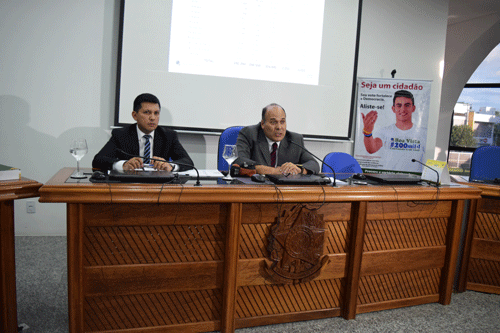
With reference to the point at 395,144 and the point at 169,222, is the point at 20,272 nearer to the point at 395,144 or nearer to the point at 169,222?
the point at 169,222

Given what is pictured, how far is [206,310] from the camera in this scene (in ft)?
5.21

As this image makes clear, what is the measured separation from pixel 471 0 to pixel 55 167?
4.85 metres

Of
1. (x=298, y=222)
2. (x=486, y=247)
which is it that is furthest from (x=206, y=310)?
(x=486, y=247)

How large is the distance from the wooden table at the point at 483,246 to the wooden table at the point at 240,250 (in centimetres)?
33

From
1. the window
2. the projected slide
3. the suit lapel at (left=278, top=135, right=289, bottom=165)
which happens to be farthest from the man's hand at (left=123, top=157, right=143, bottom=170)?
the window

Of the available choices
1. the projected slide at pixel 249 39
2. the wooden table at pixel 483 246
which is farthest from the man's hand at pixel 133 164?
the wooden table at pixel 483 246

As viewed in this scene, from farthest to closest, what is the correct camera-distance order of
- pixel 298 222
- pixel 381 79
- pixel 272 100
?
pixel 381 79 → pixel 272 100 → pixel 298 222

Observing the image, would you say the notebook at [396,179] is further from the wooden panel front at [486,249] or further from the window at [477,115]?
the window at [477,115]

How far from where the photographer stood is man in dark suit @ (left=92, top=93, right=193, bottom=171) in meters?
2.20

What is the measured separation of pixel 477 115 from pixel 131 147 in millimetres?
5594

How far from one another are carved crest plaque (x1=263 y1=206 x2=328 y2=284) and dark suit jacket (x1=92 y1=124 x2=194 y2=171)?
2.65 feet

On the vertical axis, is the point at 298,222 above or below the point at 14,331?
above

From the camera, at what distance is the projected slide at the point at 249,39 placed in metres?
2.96

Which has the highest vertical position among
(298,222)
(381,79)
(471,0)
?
(471,0)
